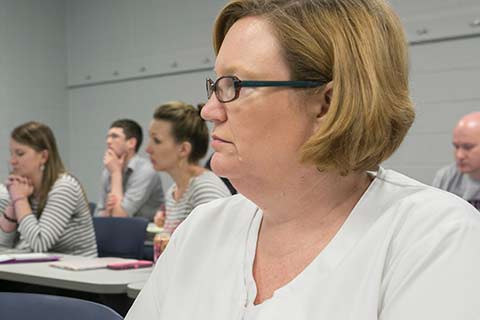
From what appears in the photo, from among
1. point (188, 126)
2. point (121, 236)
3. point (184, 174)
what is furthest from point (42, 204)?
point (188, 126)

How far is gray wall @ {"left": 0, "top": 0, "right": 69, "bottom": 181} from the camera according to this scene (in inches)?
279

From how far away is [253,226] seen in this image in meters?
1.31

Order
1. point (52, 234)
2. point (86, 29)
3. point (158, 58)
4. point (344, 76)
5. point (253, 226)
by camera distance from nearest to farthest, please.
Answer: point (344, 76) → point (253, 226) → point (52, 234) → point (158, 58) → point (86, 29)

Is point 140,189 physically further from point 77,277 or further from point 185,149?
point 77,277

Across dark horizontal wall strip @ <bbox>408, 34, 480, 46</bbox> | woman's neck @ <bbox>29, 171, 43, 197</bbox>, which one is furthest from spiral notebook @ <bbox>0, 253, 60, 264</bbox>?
dark horizontal wall strip @ <bbox>408, 34, 480, 46</bbox>

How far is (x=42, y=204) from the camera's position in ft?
12.0

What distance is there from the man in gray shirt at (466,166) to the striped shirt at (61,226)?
2.16 m

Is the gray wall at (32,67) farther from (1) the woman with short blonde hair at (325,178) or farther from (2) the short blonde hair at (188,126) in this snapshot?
(1) the woman with short blonde hair at (325,178)

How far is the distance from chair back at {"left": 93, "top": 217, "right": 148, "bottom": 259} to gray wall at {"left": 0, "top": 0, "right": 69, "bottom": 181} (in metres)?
3.48

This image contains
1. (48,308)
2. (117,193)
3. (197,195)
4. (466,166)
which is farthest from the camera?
(117,193)

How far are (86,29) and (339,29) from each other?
6703mm

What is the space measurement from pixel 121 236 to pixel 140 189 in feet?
6.36

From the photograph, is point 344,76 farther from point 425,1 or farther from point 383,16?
point 425,1

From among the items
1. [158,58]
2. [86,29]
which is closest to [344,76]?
[158,58]
